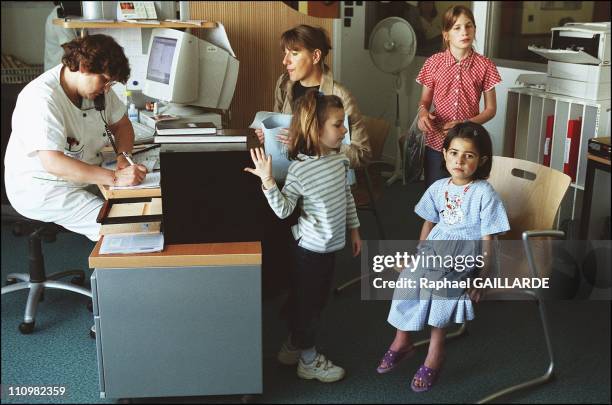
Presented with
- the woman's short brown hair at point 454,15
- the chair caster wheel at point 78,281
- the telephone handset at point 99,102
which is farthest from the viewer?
the chair caster wheel at point 78,281

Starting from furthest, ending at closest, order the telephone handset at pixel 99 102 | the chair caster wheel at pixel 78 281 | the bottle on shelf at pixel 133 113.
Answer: the bottle on shelf at pixel 133 113 < the chair caster wheel at pixel 78 281 < the telephone handset at pixel 99 102

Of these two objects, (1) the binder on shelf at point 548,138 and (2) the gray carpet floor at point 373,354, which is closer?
(2) the gray carpet floor at point 373,354

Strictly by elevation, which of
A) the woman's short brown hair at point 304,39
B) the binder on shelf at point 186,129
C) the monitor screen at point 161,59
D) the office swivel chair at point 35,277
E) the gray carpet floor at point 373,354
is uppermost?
the woman's short brown hair at point 304,39

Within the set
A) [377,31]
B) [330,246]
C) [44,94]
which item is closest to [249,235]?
[330,246]

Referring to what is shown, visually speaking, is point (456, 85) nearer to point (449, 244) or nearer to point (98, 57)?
point (449, 244)

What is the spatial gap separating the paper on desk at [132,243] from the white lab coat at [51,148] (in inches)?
18.9

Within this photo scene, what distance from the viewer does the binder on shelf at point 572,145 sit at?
124 inches

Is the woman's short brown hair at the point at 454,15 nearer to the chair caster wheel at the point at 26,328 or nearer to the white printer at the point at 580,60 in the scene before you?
the white printer at the point at 580,60

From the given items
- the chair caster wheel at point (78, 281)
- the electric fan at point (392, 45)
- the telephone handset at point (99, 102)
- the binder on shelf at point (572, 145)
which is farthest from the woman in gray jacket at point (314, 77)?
the electric fan at point (392, 45)

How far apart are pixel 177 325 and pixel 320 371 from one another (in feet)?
1.85

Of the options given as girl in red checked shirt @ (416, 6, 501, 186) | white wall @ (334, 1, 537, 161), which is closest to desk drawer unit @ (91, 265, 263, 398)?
girl in red checked shirt @ (416, 6, 501, 186)

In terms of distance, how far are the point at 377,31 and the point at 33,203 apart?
2.79m

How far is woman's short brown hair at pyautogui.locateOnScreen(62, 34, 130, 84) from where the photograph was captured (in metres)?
2.41

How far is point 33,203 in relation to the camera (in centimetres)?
265
